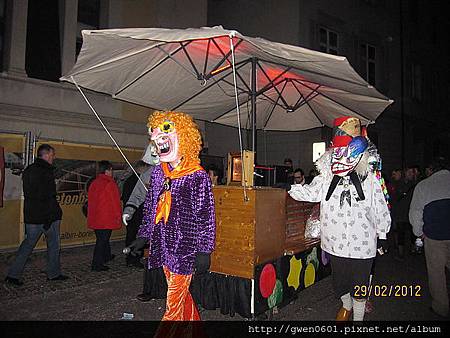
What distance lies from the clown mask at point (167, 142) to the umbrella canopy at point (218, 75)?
0.79 metres

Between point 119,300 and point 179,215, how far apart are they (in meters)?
2.59

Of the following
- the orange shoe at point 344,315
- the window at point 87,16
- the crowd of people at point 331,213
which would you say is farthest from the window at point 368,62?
the orange shoe at point 344,315

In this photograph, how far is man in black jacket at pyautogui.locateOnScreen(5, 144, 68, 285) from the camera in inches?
219

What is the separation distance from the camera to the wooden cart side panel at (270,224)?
12.4 ft

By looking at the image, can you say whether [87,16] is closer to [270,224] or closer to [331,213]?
[270,224]

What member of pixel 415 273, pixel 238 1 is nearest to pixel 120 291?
pixel 415 273

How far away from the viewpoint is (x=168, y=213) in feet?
10.9

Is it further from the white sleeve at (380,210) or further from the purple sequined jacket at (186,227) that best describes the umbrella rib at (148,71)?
the white sleeve at (380,210)

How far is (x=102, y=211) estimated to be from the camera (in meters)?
6.54
